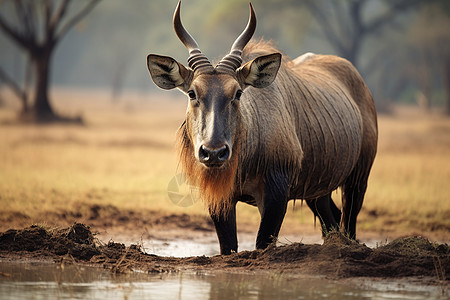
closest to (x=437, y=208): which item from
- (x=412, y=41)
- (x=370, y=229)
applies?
(x=370, y=229)

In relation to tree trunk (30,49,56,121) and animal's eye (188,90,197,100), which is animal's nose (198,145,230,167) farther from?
tree trunk (30,49,56,121)

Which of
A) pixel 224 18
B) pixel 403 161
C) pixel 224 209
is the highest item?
pixel 224 18

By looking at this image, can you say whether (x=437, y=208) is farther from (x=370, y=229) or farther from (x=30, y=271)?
(x=30, y=271)

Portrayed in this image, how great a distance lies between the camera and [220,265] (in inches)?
253

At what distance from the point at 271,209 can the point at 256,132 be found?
69 centimetres

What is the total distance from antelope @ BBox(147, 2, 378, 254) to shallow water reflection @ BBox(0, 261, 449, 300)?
2.66ft

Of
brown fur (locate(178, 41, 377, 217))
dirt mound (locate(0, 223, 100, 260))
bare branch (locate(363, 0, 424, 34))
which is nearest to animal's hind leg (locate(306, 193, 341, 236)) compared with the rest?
brown fur (locate(178, 41, 377, 217))

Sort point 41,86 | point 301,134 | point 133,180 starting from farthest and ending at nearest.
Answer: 1. point 41,86
2. point 133,180
3. point 301,134

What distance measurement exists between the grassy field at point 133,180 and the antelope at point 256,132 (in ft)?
2.61

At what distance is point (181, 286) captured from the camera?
562cm

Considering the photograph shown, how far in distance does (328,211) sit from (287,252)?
2.58 metres

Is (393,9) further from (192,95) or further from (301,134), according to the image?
(192,95)

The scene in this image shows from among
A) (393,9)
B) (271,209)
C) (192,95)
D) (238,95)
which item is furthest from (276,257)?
(393,9)

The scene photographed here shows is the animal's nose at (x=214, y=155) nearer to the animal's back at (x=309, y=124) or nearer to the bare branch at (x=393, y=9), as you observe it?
the animal's back at (x=309, y=124)
